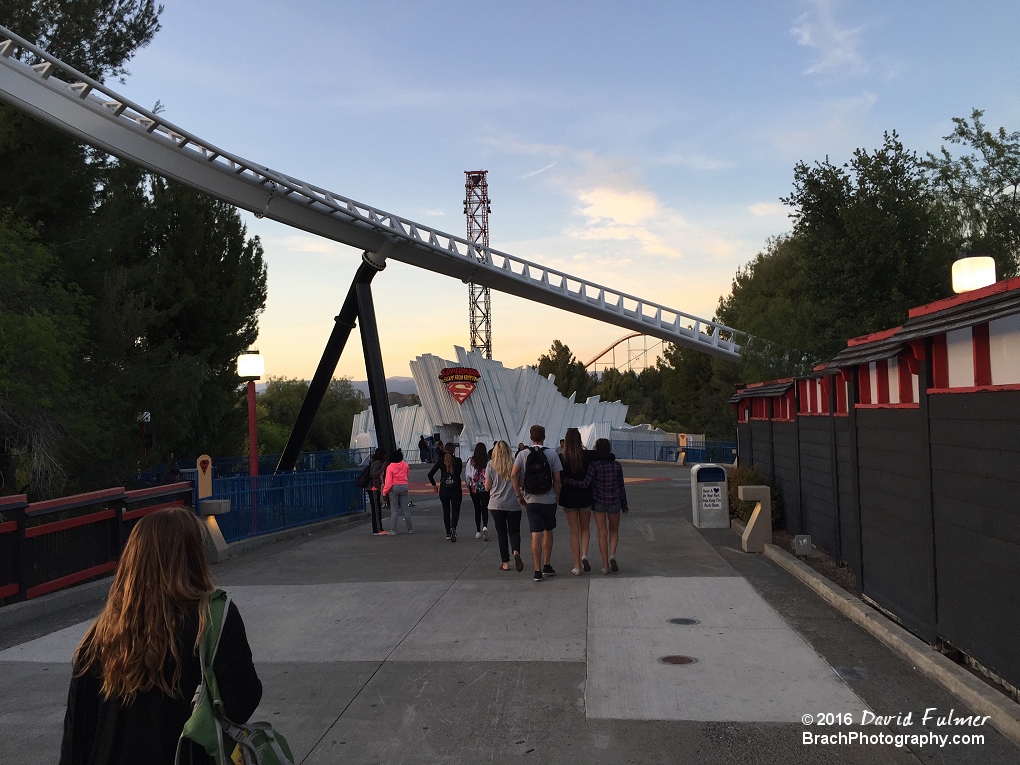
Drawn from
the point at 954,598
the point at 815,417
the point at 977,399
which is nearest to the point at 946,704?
the point at 954,598

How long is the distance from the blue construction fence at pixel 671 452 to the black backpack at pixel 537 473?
30808 mm

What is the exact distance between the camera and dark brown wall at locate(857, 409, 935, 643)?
6602 mm

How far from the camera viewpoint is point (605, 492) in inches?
413

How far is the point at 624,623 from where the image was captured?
26.1ft

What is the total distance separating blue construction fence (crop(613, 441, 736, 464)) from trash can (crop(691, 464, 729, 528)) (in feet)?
82.2

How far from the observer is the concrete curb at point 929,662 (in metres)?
5.04

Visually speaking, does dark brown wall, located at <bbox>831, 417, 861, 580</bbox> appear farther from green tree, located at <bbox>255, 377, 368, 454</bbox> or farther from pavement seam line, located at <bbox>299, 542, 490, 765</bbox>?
green tree, located at <bbox>255, 377, 368, 454</bbox>

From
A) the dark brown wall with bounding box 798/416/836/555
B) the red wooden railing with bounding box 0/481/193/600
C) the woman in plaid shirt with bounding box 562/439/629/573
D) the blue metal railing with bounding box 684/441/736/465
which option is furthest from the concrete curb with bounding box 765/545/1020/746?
the blue metal railing with bounding box 684/441/736/465

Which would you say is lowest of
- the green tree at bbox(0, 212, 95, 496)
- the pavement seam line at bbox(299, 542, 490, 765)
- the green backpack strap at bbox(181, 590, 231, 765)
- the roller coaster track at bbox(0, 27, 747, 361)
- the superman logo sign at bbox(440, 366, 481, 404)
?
the pavement seam line at bbox(299, 542, 490, 765)

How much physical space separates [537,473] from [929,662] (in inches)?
194

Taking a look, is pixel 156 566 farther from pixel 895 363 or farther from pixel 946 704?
pixel 895 363

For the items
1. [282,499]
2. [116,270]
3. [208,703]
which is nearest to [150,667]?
[208,703]

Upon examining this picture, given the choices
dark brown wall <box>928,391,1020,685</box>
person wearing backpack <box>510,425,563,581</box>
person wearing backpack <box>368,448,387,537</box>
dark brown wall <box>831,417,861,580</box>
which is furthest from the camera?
person wearing backpack <box>368,448,387,537</box>

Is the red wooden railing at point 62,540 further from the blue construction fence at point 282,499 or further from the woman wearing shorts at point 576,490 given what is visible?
the woman wearing shorts at point 576,490
